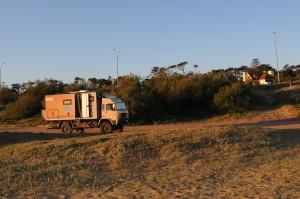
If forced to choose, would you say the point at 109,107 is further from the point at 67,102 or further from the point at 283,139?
the point at 283,139

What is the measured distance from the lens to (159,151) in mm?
19312

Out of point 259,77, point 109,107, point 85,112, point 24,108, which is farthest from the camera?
point 259,77

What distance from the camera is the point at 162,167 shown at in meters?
16.8

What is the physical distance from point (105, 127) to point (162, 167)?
2156cm

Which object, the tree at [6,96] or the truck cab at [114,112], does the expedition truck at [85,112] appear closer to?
the truck cab at [114,112]

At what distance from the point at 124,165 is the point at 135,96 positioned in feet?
132

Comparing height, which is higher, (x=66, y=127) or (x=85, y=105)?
(x=85, y=105)

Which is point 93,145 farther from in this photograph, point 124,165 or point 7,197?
point 7,197

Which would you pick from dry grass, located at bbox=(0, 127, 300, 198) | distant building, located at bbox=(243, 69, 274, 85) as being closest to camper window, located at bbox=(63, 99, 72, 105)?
dry grass, located at bbox=(0, 127, 300, 198)

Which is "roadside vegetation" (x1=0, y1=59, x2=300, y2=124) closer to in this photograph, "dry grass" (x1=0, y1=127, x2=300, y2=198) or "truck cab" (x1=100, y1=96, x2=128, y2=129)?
"truck cab" (x1=100, y1=96, x2=128, y2=129)

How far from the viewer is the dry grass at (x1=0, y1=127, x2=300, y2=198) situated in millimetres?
12938

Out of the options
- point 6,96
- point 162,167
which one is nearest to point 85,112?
point 162,167

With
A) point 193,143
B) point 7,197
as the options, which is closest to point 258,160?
point 193,143

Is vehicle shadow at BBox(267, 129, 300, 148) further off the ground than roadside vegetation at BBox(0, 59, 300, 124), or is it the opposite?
roadside vegetation at BBox(0, 59, 300, 124)
